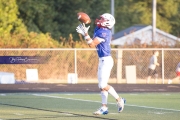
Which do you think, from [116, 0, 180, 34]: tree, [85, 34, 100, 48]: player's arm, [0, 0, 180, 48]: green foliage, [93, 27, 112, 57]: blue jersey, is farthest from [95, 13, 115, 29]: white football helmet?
[116, 0, 180, 34]: tree

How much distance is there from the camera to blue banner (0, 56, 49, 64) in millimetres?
30891

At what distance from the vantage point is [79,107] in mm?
17453

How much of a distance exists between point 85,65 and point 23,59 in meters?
3.62

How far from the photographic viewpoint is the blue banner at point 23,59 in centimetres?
3089

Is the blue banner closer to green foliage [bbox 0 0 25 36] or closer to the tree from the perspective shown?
green foliage [bbox 0 0 25 36]

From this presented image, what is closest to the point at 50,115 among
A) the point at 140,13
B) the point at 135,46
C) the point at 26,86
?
the point at 26,86

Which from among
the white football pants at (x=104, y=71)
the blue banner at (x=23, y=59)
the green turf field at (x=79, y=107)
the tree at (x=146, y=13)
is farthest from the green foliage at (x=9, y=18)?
the white football pants at (x=104, y=71)

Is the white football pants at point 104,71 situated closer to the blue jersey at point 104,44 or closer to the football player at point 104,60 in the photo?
the football player at point 104,60

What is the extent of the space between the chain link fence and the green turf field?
10431mm

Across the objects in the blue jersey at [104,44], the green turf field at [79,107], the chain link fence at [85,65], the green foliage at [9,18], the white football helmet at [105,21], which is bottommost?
the green turf field at [79,107]

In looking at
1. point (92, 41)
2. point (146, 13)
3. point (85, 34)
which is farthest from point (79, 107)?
point (146, 13)

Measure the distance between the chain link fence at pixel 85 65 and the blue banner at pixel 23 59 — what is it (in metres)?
0.36

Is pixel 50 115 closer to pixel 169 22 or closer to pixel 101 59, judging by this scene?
pixel 101 59

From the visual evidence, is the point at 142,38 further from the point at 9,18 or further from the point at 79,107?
the point at 79,107
